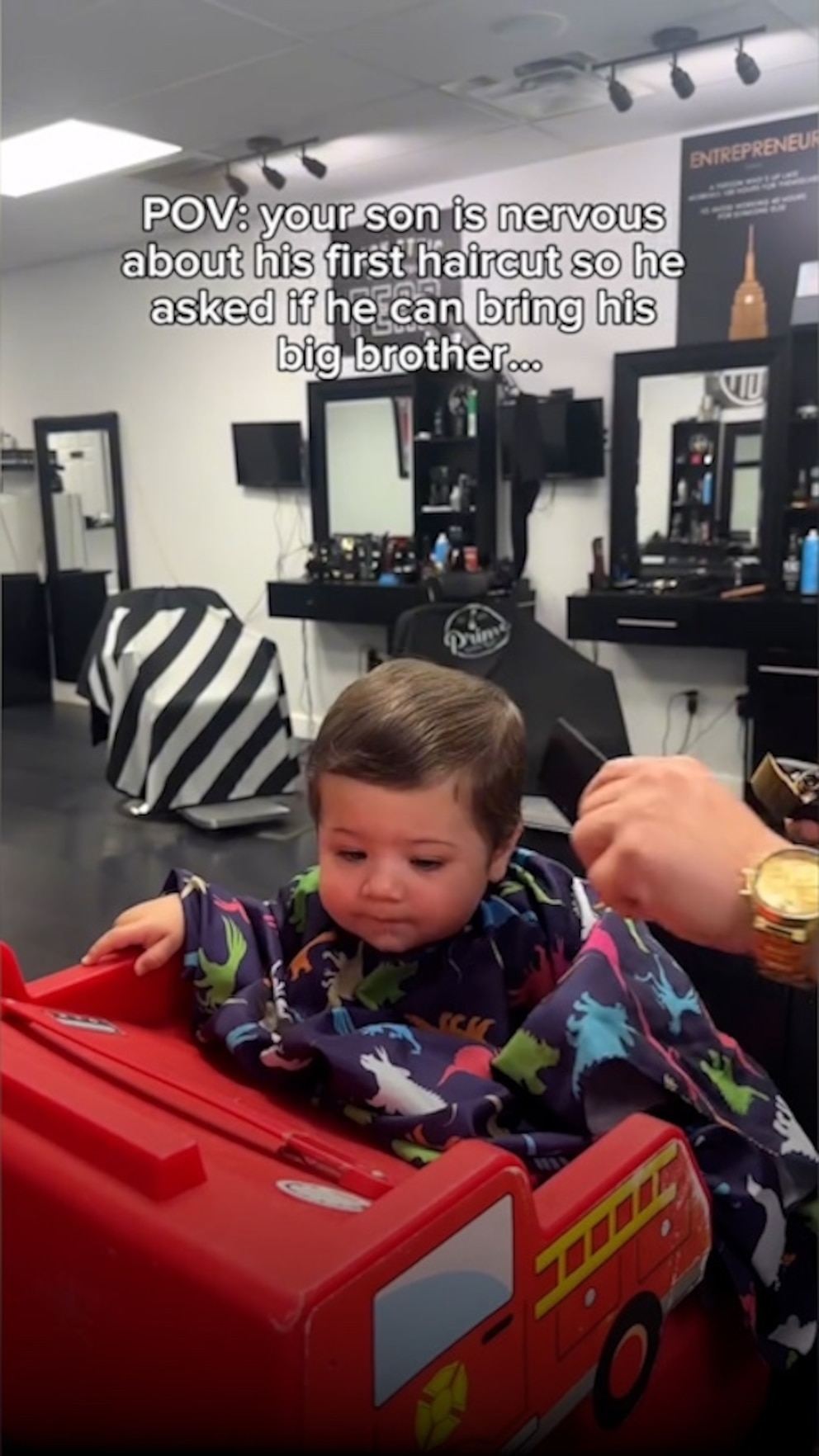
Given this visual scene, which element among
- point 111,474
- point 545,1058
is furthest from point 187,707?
point 545,1058

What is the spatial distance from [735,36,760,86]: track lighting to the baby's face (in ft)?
9.87

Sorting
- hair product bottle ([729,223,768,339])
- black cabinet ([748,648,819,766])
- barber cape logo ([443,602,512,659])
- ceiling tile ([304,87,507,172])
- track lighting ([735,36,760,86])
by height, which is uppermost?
ceiling tile ([304,87,507,172])

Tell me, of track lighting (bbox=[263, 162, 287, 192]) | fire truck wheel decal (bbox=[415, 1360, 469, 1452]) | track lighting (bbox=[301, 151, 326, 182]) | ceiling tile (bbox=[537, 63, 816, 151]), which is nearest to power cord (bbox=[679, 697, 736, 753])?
ceiling tile (bbox=[537, 63, 816, 151])

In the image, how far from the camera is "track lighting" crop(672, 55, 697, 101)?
11.2 feet

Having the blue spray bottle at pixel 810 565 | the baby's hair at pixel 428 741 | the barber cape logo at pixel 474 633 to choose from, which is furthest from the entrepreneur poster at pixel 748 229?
the baby's hair at pixel 428 741

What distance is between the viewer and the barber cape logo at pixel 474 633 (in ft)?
9.87

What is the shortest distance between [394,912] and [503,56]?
2.99 m

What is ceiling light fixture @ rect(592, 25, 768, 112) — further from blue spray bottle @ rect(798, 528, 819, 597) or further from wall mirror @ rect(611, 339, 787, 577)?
blue spray bottle @ rect(798, 528, 819, 597)

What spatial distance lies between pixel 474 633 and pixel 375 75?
5.59 feet

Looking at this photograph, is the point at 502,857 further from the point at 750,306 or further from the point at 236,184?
the point at 236,184

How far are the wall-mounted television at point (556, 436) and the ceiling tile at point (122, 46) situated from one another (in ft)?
5.29

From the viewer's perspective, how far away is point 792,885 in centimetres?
69

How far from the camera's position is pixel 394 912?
43.2 inches

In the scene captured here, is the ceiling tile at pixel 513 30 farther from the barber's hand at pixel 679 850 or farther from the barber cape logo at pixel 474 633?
the barber's hand at pixel 679 850
